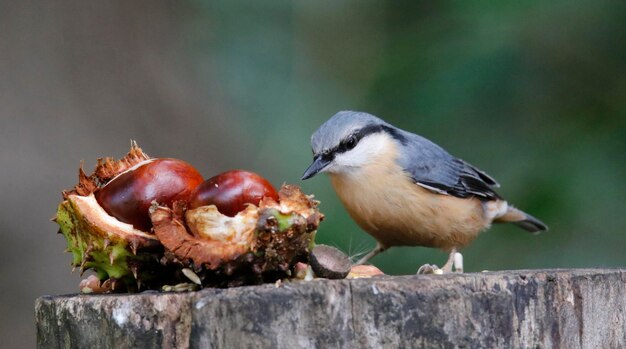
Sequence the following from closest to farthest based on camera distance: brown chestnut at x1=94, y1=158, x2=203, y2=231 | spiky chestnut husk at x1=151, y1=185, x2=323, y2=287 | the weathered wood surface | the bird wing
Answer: the weathered wood surface
spiky chestnut husk at x1=151, y1=185, x2=323, y2=287
brown chestnut at x1=94, y1=158, x2=203, y2=231
the bird wing

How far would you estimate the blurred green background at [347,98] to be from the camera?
13.5ft

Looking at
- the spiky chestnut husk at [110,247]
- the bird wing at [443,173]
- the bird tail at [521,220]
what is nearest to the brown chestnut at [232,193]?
the spiky chestnut husk at [110,247]

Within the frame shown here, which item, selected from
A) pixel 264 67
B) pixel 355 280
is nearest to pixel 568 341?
pixel 355 280

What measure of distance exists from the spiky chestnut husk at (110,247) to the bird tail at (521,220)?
2275 millimetres

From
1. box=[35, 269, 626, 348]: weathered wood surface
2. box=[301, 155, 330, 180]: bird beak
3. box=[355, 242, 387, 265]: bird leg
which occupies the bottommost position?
box=[35, 269, 626, 348]: weathered wood surface

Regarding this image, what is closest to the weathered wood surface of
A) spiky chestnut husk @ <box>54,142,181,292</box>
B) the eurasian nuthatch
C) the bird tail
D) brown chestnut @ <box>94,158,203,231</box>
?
spiky chestnut husk @ <box>54,142,181,292</box>

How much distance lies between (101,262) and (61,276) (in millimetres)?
3580

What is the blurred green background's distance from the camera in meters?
4.12

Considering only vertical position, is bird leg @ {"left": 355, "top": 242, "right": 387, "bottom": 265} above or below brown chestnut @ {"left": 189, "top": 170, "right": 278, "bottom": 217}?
above

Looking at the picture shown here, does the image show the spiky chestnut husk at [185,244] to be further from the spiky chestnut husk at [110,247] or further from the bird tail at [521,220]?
the bird tail at [521,220]

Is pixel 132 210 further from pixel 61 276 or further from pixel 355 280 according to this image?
pixel 61 276

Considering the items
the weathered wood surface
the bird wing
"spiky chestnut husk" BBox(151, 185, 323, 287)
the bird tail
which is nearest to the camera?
the weathered wood surface

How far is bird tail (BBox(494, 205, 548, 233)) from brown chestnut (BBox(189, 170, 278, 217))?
2.13 metres

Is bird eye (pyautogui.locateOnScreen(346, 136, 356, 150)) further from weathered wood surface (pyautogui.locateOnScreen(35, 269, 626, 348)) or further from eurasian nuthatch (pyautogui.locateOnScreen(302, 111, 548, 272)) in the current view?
weathered wood surface (pyautogui.locateOnScreen(35, 269, 626, 348))
